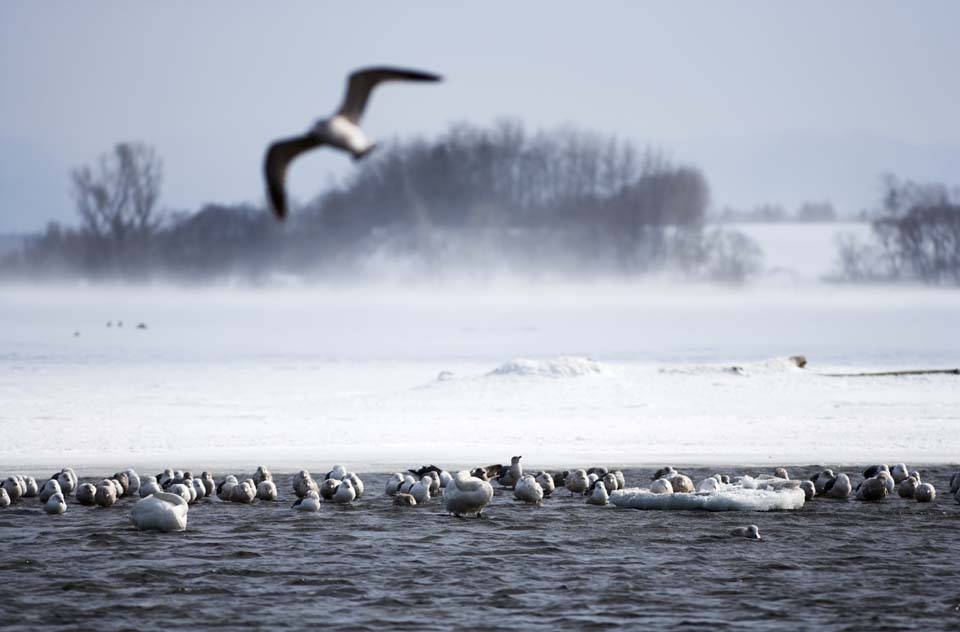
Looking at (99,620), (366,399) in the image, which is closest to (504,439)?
(366,399)

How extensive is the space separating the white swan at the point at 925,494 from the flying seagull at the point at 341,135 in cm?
791

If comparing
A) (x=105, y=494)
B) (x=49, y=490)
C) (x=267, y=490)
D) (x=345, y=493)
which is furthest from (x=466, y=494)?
(x=49, y=490)

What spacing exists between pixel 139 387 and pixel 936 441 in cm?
1440

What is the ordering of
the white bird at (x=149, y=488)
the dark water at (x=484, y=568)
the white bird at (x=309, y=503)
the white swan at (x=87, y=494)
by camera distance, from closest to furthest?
the dark water at (x=484, y=568) → the white bird at (x=309, y=503) → the white swan at (x=87, y=494) → the white bird at (x=149, y=488)

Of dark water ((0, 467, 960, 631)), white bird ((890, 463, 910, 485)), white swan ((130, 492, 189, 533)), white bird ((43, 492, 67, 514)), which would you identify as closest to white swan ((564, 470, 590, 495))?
dark water ((0, 467, 960, 631))

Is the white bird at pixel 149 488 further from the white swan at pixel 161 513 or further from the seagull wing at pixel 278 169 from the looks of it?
the seagull wing at pixel 278 169

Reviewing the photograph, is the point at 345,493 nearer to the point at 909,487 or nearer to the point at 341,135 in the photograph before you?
the point at 909,487

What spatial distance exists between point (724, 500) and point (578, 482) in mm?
1618

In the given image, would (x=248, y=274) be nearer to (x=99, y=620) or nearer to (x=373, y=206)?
(x=373, y=206)

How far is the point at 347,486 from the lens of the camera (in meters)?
13.7

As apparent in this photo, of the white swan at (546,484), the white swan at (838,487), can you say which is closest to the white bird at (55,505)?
the white swan at (546,484)

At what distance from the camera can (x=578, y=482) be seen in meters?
14.4

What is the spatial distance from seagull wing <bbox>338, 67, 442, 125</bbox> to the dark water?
3395 mm

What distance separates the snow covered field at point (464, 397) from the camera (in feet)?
58.8
